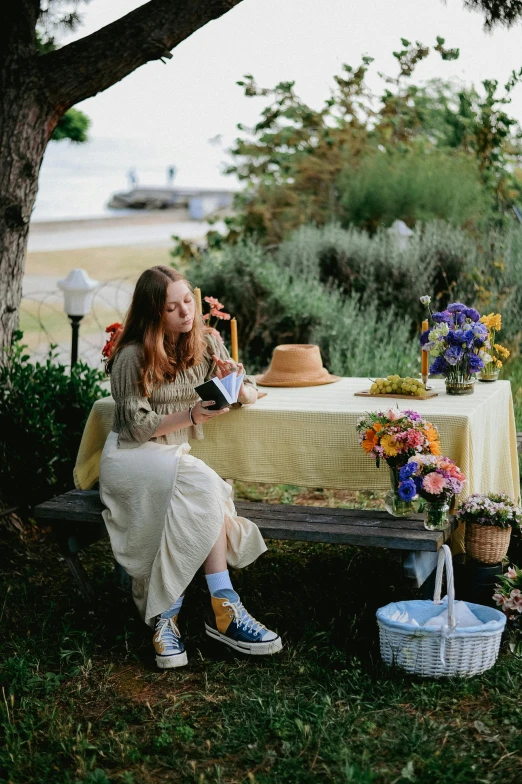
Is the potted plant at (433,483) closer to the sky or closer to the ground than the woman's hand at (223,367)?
closer to the ground

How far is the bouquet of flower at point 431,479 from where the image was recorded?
348cm

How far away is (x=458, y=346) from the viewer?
412 cm

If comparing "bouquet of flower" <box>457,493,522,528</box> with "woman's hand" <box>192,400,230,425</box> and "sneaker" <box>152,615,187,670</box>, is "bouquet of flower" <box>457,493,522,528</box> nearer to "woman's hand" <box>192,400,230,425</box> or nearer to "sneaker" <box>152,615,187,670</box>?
"woman's hand" <box>192,400,230,425</box>

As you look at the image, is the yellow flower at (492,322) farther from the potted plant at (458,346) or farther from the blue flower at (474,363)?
the blue flower at (474,363)

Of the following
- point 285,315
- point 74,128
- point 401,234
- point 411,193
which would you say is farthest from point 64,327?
point 285,315

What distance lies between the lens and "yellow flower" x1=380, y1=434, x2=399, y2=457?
11.7 ft

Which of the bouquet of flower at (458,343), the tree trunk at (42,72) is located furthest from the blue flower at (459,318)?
the tree trunk at (42,72)

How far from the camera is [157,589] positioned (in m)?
3.68

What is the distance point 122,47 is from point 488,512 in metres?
2.92

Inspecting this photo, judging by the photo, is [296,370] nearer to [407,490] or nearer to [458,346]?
[458,346]

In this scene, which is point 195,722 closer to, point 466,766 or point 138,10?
point 466,766

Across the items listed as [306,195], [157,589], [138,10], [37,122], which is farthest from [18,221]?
[306,195]

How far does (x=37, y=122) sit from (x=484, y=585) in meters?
3.19

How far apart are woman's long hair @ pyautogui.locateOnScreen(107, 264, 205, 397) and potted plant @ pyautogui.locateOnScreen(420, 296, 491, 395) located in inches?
44.2
